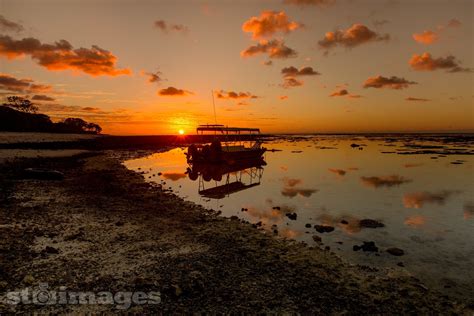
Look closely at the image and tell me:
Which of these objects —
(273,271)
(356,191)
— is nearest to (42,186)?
(273,271)

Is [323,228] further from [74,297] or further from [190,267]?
[74,297]

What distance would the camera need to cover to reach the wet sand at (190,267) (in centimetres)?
696

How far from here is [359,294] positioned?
7449 mm

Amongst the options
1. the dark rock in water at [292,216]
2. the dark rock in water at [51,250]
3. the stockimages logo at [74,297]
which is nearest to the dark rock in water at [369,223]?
the dark rock in water at [292,216]

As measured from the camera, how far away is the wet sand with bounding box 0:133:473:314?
6961 mm

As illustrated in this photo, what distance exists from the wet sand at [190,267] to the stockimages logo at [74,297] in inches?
6.7

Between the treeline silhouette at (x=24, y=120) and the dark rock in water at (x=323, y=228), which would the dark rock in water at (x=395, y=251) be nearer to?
the dark rock in water at (x=323, y=228)

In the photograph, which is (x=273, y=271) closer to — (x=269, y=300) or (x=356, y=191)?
(x=269, y=300)

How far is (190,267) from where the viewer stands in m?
8.62

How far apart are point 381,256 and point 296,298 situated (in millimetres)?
4861

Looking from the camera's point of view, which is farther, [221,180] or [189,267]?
[221,180]

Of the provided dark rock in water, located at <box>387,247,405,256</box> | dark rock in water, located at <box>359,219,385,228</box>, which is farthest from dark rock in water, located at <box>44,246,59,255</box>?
dark rock in water, located at <box>359,219,385,228</box>

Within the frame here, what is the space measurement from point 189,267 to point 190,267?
0.03 meters

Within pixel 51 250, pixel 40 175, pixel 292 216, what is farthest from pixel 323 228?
pixel 40 175
